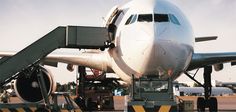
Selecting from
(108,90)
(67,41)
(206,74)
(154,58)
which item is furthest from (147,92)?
(108,90)

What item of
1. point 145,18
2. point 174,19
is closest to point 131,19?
point 145,18

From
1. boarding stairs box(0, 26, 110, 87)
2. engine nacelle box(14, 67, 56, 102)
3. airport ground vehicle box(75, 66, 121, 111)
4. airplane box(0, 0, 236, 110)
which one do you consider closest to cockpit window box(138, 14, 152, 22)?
airplane box(0, 0, 236, 110)

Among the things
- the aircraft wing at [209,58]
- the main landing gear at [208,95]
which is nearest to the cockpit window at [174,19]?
the aircraft wing at [209,58]

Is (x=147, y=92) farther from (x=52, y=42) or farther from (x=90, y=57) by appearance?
(x=90, y=57)

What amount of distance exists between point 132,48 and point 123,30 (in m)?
0.96

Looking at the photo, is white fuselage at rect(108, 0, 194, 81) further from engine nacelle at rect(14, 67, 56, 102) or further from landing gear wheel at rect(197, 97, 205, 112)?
landing gear wheel at rect(197, 97, 205, 112)

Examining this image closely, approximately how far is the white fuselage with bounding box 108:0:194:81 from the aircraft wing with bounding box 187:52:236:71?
2.28 m

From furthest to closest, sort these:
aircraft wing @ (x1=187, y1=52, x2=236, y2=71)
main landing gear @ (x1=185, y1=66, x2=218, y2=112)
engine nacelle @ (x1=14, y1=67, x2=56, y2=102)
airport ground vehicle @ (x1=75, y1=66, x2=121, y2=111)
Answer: airport ground vehicle @ (x1=75, y1=66, x2=121, y2=111) → main landing gear @ (x1=185, y1=66, x2=218, y2=112) → aircraft wing @ (x1=187, y1=52, x2=236, y2=71) → engine nacelle @ (x1=14, y1=67, x2=56, y2=102)

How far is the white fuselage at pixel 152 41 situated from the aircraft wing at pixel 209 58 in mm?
2284

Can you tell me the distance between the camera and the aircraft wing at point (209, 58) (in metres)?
15.5

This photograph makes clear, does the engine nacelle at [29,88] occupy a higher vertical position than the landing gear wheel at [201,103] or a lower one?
higher

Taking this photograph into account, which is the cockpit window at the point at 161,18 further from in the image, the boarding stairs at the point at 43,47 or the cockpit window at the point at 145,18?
the boarding stairs at the point at 43,47

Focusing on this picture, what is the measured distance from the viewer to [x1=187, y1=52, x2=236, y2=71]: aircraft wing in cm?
1553

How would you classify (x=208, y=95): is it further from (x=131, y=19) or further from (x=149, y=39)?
(x=149, y=39)
